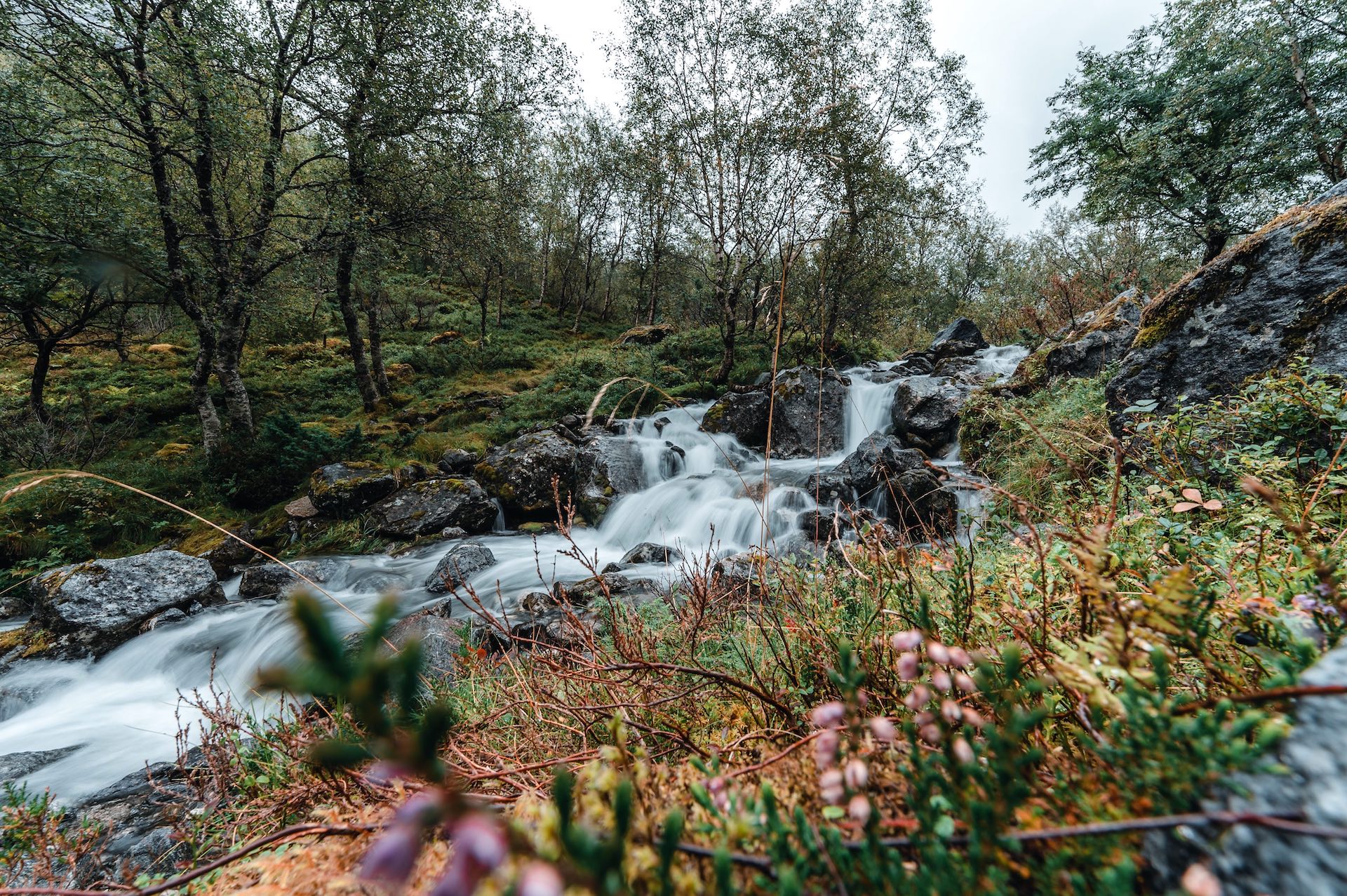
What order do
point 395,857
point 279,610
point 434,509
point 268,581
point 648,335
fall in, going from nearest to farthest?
1. point 395,857
2. point 279,610
3. point 268,581
4. point 434,509
5. point 648,335

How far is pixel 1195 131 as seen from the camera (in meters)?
15.1

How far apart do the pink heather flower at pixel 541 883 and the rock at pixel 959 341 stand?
67.9 ft

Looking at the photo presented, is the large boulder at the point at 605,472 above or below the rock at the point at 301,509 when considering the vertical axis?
above

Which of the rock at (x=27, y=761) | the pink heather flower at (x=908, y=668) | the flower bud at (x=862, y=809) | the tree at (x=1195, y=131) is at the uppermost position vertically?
the tree at (x=1195, y=131)

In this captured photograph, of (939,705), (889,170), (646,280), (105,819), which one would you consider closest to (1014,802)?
(939,705)

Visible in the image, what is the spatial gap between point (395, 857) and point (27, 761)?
7561 mm

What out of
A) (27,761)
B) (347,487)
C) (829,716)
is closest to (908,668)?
(829,716)

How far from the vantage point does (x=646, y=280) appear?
117 feet

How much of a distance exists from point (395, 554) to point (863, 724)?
10034 millimetres

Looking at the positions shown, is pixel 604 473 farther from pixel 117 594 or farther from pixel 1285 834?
pixel 1285 834

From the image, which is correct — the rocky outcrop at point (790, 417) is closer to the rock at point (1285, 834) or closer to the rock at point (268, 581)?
the rock at point (268, 581)

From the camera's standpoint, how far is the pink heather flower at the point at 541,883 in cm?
41

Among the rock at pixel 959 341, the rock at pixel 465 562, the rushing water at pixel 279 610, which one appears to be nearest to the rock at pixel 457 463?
the rushing water at pixel 279 610

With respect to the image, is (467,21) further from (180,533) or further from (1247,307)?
(1247,307)
